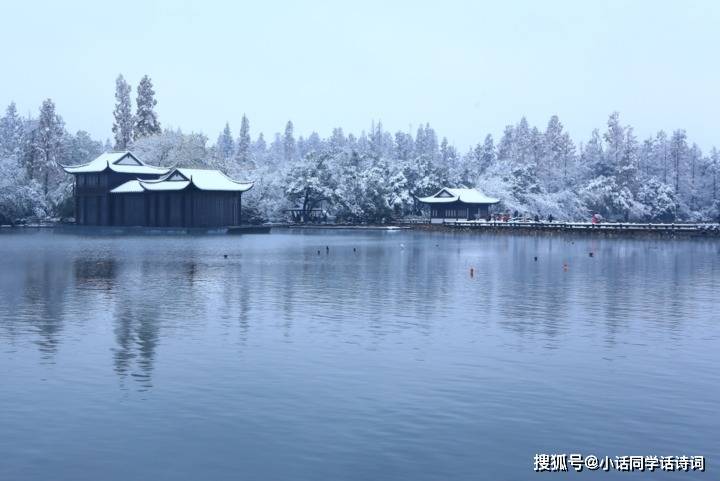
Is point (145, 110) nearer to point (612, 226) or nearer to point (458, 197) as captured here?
point (458, 197)

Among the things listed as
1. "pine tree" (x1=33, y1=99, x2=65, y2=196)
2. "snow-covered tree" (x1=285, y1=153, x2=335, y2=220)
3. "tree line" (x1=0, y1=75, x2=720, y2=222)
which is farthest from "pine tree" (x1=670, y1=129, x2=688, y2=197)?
"pine tree" (x1=33, y1=99, x2=65, y2=196)

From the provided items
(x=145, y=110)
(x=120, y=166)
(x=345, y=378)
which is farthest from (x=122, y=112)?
(x=345, y=378)

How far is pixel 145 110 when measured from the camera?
426 feet

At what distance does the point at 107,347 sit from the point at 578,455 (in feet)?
41.0

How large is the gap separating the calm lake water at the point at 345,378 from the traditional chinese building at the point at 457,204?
268 feet

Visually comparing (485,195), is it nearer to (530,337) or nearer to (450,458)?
(530,337)

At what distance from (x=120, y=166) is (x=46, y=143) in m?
27.1

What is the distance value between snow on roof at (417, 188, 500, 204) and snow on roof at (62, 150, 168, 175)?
3761cm

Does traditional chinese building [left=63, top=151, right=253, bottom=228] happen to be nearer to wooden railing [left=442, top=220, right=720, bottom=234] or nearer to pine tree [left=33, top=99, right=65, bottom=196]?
pine tree [left=33, top=99, right=65, bottom=196]

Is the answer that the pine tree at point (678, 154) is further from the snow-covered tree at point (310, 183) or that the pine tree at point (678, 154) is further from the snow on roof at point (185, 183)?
the snow on roof at point (185, 183)

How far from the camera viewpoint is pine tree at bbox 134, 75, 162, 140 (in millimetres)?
129875

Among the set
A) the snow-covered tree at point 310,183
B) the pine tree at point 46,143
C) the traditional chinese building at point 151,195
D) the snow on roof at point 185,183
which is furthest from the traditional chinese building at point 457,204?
the pine tree at point 46,143

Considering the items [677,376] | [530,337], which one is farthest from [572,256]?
[677,376]

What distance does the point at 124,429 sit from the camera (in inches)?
538
